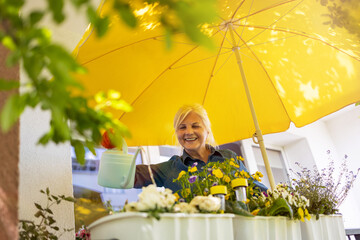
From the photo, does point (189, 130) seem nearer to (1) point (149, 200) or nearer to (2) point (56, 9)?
(1) point (149, 200)

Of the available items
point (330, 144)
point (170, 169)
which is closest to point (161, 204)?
point (170, 169)

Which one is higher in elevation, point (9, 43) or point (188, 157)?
point (188, 157)

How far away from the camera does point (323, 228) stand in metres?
1.41

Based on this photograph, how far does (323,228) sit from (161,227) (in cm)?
87

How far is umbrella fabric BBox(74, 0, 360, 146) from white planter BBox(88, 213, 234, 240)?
121 centimetres

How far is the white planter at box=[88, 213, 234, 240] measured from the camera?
0.80m

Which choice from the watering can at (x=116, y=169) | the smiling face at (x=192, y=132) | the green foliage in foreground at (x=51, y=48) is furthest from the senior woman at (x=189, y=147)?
the green foliage in foreground at (x=51, y=48)

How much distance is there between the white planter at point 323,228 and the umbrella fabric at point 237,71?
0.96 metres

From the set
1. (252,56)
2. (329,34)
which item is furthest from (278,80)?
(329,34)

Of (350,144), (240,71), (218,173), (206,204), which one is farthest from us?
(350,144)

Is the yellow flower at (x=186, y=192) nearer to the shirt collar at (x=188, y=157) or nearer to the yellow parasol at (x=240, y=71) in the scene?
the shirt collar at (x=188, y=157)

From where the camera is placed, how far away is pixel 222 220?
0.94m

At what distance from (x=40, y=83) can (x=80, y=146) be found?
275 mm

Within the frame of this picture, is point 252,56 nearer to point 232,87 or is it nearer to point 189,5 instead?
point 232,87
